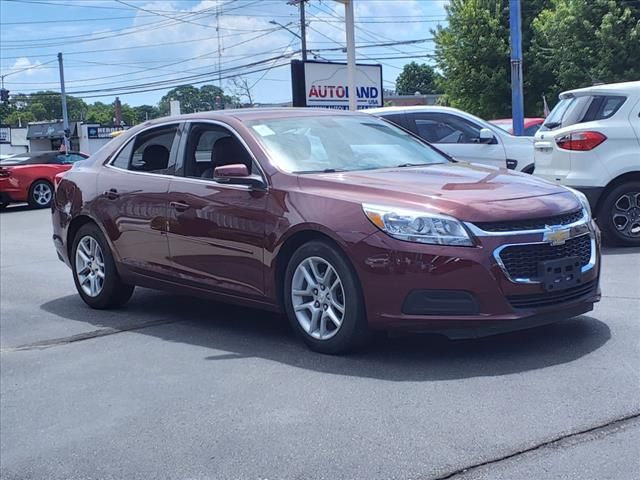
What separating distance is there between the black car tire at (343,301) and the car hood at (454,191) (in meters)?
0.37

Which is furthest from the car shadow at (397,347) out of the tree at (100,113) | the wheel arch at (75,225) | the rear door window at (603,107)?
the tree at (100,113)

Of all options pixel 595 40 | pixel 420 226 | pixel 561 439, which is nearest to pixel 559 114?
pixel 420 226

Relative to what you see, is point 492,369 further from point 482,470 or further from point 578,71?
point 578,71

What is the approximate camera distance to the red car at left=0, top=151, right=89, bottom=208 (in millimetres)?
20266

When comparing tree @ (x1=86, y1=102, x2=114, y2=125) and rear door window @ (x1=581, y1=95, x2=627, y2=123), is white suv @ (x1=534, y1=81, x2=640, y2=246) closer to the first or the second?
rear door window @ (x1=581, y1=95, x2=627, y2=123)

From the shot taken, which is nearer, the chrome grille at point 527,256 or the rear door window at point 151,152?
the chrome grille at point 527,256

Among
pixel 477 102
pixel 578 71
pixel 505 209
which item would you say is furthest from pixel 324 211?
pixel 477 102

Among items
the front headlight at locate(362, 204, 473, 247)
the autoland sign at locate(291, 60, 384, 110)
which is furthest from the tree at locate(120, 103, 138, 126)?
the front headlight at locate(362, 204, 473, 247)

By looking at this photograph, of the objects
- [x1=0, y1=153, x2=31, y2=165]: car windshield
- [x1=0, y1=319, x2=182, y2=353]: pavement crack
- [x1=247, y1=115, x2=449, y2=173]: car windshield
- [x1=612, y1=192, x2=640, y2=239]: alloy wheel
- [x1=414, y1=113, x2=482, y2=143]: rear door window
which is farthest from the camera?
[x1=0, y1=153, x2=31, y2=165]: car windshield

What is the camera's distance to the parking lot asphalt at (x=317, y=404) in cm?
375

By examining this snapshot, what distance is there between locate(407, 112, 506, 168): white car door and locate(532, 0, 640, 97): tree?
13.8 meters

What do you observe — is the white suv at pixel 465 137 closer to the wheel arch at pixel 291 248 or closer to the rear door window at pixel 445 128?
the rear door window at pixel 445 128

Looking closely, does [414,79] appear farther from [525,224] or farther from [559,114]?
[525,224]

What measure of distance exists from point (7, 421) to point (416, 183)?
Result: 289cm
